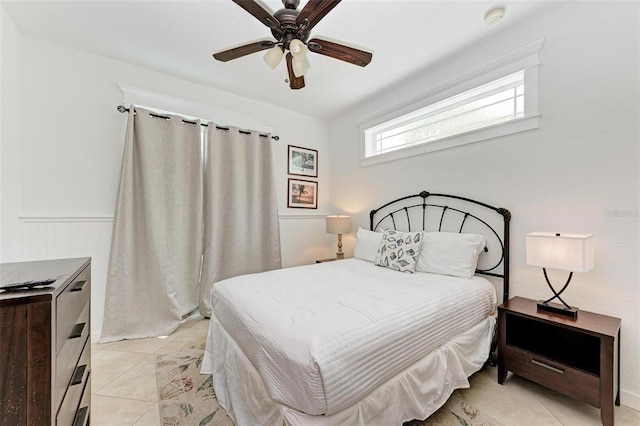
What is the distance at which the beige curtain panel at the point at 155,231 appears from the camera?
255 cm

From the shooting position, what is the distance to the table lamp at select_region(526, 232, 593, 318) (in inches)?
63.5

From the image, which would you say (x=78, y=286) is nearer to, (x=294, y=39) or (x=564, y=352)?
(x=294, y=39)

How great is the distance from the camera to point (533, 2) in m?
1.92

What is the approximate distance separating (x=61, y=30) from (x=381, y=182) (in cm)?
337

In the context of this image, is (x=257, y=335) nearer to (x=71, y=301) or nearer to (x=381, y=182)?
(x=71, y=301)

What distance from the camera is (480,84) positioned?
242cm

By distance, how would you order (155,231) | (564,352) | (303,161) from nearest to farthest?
(564,352)
(155,231)
(303,161)

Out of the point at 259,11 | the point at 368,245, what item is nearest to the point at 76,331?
the point at 259,11

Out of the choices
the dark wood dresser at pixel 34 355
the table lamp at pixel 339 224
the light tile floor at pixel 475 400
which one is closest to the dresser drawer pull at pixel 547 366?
the light tile floor at pixel 475 400

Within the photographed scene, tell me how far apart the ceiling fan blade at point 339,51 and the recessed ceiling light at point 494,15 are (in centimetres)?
103

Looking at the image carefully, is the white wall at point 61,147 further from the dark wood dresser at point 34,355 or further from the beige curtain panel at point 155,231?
the dark wood dresser at point 34,355

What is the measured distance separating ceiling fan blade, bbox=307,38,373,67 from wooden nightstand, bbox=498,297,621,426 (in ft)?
6.54

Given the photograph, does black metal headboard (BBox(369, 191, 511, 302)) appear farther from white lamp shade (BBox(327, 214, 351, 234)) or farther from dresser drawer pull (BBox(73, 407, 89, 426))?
dresser drawer pull (BBox(73, 407, 89, 426))

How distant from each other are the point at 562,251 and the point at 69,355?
100 inches
